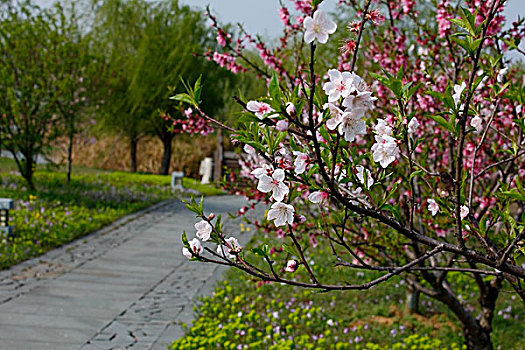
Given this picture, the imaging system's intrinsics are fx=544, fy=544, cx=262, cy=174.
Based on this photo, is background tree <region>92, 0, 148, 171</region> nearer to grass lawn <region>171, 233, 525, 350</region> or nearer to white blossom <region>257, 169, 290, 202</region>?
grass lawn <region>171, 233, 525, 350</region>

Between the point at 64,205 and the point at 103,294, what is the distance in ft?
16.4

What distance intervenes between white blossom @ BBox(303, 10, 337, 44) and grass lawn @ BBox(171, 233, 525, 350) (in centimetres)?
313

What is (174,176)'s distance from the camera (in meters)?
14.9

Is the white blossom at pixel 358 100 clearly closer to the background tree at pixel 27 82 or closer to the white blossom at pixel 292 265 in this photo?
the white blossom at pixel 292 265

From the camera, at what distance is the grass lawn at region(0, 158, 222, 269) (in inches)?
277

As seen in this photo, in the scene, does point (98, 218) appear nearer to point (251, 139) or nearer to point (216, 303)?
point (216, 303)

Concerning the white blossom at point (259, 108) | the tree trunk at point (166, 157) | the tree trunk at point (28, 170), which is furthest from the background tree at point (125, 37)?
the white blossom at point (259, 108)

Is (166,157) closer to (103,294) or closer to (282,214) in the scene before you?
(103,294)

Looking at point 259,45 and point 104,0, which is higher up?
point 104,0

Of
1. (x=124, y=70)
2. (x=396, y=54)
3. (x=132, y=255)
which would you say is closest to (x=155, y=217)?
(x=132, y=255)

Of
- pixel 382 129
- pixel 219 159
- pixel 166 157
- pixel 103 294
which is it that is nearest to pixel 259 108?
pixel 382 129

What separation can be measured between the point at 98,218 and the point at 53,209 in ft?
2.84

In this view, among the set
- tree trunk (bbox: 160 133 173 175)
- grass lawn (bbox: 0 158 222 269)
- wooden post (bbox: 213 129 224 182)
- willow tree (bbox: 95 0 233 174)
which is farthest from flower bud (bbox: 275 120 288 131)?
tree trunk (bbox: 160 133 173 175)

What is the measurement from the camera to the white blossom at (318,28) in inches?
44.7
